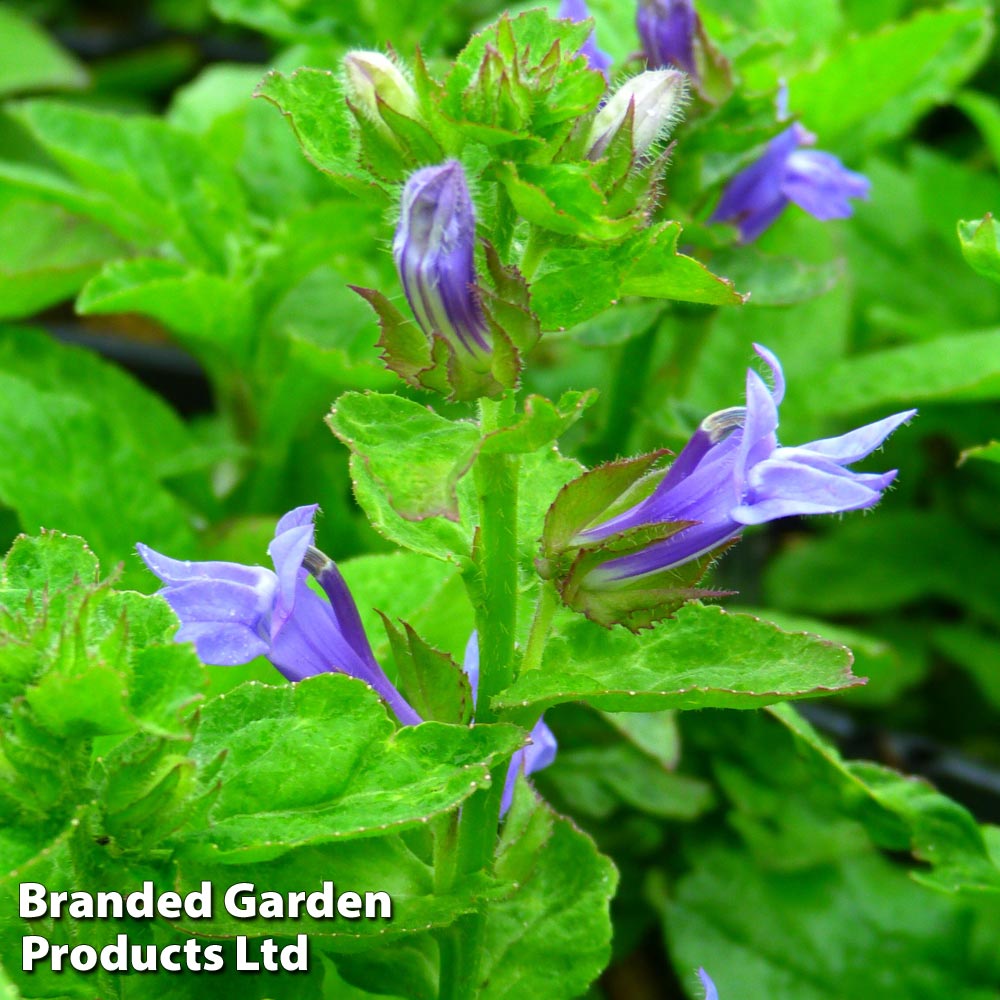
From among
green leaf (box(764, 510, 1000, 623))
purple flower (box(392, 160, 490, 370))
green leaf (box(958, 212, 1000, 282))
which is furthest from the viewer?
green leaf (box(764, 510, 1000, 623))

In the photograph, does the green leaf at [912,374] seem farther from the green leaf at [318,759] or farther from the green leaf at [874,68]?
→ the green leaf at [318,759]

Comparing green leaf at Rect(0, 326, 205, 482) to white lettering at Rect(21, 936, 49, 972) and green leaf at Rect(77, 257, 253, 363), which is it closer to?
green leaf at Rect(77, 257, 253, 363)

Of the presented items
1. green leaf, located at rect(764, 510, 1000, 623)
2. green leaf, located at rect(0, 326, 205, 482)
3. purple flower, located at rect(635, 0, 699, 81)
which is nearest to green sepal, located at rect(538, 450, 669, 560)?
purple flower, located at rect(635, 0, 699, 81)

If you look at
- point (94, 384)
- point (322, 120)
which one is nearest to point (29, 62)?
point (94, 384)

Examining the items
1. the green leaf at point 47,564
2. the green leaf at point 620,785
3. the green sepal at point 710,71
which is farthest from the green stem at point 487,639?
the green sepal at point 710,71

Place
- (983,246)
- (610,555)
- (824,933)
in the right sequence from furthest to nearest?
(824,933), (983,246), (610,555)

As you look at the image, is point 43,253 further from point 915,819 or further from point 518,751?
point 915,819
